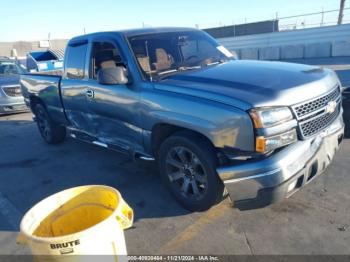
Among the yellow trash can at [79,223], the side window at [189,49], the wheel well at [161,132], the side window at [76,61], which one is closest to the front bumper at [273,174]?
the wheel well at [161,132]

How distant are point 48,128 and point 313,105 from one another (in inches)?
198

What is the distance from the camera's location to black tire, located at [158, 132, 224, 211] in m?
3.17

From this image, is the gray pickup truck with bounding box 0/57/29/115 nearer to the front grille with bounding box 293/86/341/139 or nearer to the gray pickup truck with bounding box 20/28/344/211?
the gray pickup truck with bounding box 20/28/344/211

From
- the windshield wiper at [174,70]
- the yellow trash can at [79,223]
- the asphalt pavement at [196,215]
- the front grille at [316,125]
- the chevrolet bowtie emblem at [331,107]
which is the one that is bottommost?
the asphalt pavement at [196,215]

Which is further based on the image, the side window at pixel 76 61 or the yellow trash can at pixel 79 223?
the side window at pixel 76 61

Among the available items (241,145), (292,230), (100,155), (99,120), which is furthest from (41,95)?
(292,230)

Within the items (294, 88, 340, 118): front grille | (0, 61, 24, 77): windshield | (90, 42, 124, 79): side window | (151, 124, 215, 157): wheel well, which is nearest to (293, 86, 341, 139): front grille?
(294, 88, 340, 118): front grille

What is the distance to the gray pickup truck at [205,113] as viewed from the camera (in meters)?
2.85

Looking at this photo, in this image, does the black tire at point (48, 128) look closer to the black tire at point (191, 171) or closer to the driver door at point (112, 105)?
the driver door at point (112, 105)

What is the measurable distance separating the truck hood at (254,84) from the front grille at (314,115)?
2.8 inches

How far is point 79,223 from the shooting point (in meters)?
2.53

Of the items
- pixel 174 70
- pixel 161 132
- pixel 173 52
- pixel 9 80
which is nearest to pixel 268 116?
pixel 161 132

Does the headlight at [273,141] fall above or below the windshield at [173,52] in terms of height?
below

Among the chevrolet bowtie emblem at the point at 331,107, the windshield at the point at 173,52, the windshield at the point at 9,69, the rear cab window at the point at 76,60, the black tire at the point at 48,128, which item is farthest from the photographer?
the windshield at the point at 9,69
